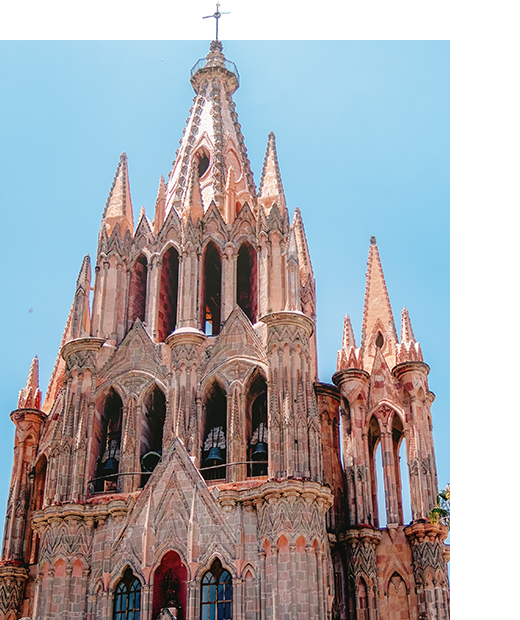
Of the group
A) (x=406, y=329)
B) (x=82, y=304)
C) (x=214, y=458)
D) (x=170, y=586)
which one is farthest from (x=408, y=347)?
(x=170, y=586)

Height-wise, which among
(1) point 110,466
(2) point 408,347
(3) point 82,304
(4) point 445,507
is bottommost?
(4) point 445,507

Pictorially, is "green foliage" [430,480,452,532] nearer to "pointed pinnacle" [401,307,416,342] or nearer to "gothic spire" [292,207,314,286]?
"pointed pinnacle" [401,307,416,342]

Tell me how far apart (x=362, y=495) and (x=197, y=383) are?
263 inches

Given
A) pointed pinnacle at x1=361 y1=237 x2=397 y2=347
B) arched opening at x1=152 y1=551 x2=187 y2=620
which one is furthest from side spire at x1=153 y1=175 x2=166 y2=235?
arched opening at x1=152 y1=551 x2=187 y2=620

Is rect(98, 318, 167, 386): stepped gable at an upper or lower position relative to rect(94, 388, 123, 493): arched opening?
upper

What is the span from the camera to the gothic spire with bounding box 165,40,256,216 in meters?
39.2

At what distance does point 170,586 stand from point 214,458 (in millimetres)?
4221

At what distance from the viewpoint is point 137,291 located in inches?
1458

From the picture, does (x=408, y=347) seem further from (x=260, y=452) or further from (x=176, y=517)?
(x=176, y=517)

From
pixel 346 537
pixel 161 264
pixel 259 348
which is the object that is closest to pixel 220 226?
pixel 161 264

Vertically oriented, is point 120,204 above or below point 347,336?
above

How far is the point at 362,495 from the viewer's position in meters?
32.8

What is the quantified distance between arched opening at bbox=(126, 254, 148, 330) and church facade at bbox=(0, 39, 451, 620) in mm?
83
